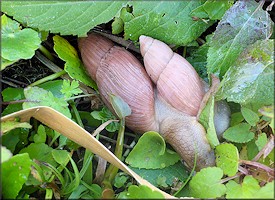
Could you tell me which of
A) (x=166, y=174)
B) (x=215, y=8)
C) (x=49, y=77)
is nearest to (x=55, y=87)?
(x=49, y=77)

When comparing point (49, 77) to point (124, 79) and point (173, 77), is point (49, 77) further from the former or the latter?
point (173, 77)

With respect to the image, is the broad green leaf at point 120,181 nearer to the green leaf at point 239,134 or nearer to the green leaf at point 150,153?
the green leaf at point 150,153

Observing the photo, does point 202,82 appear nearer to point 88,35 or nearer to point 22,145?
point 88,35

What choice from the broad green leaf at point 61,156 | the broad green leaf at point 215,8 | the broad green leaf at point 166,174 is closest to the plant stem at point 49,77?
the broad green leaf at point 61,156

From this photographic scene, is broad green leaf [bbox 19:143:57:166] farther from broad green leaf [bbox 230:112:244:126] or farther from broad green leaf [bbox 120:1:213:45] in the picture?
broad green leaf [bbox 230:112:244:126]

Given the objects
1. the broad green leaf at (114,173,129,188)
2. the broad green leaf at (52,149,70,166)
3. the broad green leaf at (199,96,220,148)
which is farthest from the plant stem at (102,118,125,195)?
the broad green leaf at (199,96,220,148)
